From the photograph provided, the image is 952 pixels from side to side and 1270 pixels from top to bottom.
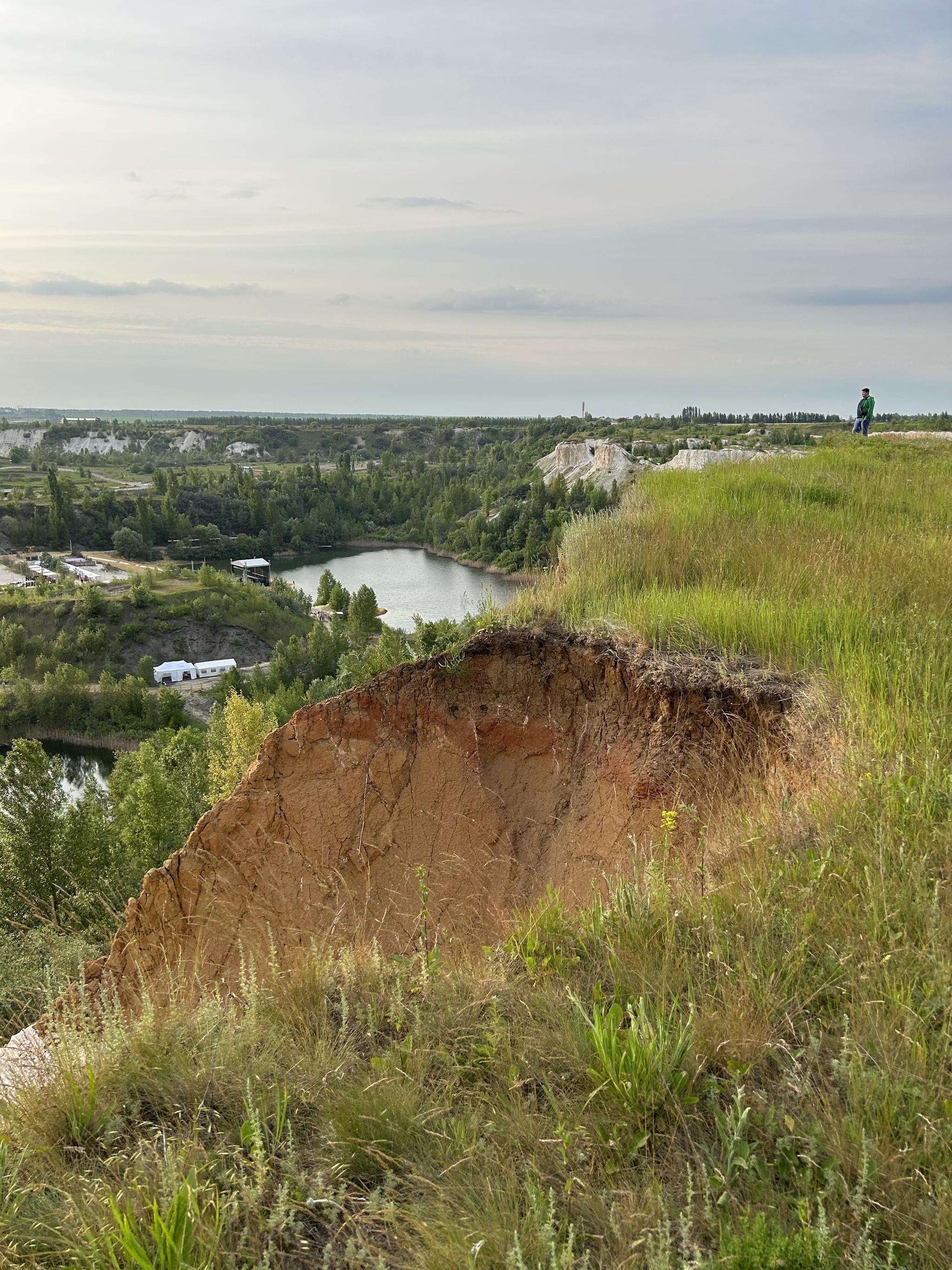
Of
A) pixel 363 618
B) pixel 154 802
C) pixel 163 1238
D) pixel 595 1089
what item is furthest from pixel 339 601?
pixel 163 1238

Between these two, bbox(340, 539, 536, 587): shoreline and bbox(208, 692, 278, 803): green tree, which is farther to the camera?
bbox(340, 539, 536, 587): shoreline

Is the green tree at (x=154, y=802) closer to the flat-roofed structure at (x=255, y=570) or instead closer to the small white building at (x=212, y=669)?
the small white building at (x=212, y=669)

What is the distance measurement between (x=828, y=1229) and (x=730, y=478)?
31.6ft

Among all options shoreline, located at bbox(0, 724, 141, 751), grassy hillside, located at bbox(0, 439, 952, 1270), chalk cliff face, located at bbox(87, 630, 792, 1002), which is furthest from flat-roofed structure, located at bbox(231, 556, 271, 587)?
grassy hillside, located at bbox(0, 439, 952, 1270)

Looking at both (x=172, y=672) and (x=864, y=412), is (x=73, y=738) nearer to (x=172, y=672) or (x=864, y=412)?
(x=172, y=672)

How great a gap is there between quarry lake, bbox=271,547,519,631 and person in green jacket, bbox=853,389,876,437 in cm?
3465

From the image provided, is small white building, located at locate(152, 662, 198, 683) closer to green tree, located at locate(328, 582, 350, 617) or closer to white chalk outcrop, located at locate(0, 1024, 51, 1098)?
green tree, located at locate(328, 582, 350, 617)

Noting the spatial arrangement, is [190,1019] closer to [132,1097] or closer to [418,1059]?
[132,1097]

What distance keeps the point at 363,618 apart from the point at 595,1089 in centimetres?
6510

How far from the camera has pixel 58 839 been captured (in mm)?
25109

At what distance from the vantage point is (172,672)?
225 ft

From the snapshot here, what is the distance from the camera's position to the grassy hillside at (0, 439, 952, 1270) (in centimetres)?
213

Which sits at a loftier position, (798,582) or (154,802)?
(798,582)

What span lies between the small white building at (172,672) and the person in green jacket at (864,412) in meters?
60.6
